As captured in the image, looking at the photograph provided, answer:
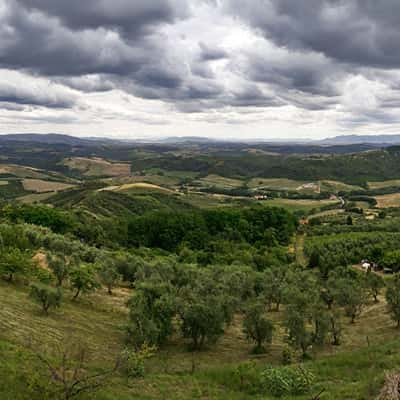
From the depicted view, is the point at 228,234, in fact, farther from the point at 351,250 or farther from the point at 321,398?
the point at 321,398

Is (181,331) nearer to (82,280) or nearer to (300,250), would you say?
(82,280)

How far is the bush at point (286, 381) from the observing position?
2859 cm

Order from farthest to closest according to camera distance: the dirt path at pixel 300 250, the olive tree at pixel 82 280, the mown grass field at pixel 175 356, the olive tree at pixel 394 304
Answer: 1. the dirt path at pixel 300 250
2. the olive tree at pixel 394 304
3. the olive tree at pixel 82 280
4. the mown grass field at pixel 175 356

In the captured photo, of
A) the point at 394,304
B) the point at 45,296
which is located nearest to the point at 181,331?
the point at 45,296

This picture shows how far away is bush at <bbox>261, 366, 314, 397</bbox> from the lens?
2859cm

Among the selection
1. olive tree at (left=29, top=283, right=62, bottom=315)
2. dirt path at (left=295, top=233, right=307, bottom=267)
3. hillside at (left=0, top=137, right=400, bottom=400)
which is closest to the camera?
hillside at (left=0, top=137, right=400, bottom=400)

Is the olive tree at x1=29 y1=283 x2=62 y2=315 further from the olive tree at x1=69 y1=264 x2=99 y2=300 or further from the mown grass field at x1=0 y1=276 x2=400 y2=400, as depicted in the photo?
the olive tree at x1=69 y1=264 x2=99 y2=300

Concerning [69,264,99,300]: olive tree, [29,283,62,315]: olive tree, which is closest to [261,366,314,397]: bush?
[29,283,62,315]: olive tree

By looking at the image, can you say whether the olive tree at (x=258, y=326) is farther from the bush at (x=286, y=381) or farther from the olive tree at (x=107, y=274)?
the olive tree at (x=107, y=274)

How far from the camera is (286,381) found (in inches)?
1149

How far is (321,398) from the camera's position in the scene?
2500 cm

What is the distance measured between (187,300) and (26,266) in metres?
23.1

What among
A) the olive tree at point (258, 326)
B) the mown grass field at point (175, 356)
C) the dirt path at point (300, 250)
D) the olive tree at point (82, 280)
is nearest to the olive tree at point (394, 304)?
the mown grass field at point (175, 356)

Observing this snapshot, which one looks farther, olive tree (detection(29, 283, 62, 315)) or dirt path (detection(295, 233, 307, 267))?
dirt path (detection(295, 233, 307, 267))
